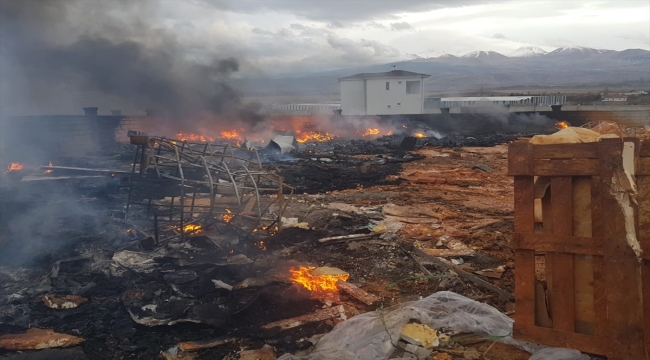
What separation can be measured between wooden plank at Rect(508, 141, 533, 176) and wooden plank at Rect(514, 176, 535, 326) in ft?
0.18

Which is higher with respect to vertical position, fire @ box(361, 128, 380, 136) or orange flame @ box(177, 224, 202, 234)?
fire @ box(361, 128, 380, 136)

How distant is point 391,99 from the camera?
43625mm

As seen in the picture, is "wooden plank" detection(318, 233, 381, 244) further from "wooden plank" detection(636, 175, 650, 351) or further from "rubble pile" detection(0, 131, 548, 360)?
"wooden plank" detection(636, 175, 650, 351)

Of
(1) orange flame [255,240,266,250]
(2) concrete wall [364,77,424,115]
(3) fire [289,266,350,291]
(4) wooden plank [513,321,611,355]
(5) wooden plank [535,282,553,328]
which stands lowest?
(3) fire [289,266,350,291]

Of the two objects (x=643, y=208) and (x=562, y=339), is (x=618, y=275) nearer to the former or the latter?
(x=643, y=208)

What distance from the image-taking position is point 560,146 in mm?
2824

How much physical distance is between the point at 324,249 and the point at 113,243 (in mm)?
3358

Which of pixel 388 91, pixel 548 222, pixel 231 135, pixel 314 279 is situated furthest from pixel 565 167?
pixel 388 91

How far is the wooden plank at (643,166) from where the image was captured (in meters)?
2.76

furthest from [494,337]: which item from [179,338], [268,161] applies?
[268,161]

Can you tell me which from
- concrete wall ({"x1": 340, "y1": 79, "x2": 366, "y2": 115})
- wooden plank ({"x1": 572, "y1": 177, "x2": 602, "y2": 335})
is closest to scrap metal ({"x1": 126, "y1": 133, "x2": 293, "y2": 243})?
wooden plank ({"x1": 572, "y1": 177, "x2": 602, "y2": 335})

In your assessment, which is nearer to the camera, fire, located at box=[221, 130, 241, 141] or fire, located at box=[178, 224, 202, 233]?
fire, located at box=[178, 224, 202, 233]

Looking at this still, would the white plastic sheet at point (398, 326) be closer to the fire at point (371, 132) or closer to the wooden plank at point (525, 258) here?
the wooden plank at point (525, 258)

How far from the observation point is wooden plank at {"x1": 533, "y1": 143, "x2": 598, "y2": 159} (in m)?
2.75
